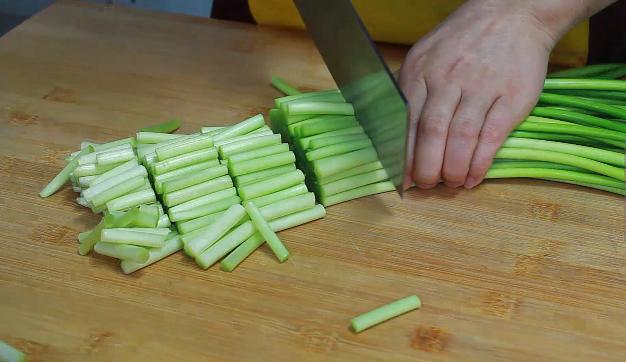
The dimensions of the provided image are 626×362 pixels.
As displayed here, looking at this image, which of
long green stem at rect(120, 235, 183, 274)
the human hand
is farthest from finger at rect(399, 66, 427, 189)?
long green stem at rect(120, 235, 183, 274)

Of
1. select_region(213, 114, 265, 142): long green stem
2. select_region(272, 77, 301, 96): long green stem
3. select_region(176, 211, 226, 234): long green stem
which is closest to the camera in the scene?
select_region(176, 211, 226, 234): long green stem

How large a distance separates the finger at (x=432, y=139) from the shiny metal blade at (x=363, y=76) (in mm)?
97

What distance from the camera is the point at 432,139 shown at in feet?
6.72

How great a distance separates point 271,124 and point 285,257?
0.59 m

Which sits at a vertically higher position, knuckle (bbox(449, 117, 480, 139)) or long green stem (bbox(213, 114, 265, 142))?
knuckle (bbox(449, 117, 480, 139))

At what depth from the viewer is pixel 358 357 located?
1641 millimetres

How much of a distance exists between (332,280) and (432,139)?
0.49 m

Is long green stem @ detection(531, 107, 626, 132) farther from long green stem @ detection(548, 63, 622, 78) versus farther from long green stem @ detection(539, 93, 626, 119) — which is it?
long green stem @ detection(548, 63, 622, 78)

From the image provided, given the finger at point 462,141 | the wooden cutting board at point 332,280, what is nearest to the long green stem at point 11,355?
the wooden cutting board at point 332,280

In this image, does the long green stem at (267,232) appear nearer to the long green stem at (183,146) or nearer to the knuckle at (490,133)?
the long green stem at (183,146)

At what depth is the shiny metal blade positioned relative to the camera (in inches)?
72.3

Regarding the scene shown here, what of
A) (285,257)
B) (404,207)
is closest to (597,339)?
(404,207)

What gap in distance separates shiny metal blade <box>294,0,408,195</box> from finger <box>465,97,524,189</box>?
0.81 ft

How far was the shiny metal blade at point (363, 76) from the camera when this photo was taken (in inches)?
72.3
